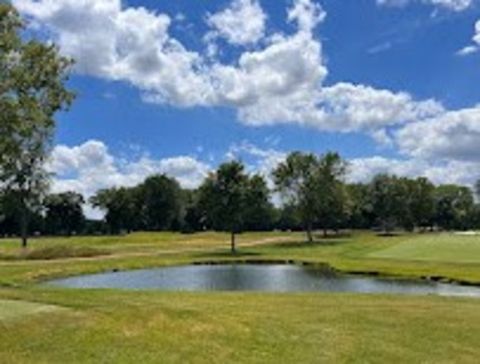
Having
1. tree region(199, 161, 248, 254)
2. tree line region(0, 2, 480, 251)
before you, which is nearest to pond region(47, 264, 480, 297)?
tree line region(0, 2, 480, 251)

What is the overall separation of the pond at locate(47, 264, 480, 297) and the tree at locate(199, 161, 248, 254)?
101ft

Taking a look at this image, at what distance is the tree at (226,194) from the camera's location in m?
105

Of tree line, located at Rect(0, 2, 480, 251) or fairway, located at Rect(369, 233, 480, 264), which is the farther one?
fairway, located at Rect(369, 233, 480, 264)

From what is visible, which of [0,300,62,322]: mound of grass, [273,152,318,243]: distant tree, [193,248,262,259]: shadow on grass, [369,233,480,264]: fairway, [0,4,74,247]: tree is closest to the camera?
[0,300,62,322]: mound of grass

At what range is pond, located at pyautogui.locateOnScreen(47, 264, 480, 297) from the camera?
51.6 meters

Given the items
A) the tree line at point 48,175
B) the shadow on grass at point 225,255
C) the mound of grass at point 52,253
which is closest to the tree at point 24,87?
the tree line at point 48,175

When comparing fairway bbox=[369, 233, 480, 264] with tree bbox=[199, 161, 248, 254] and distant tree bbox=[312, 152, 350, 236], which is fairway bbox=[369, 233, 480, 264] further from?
distant tree bbox=[312, 152, 350, 236]

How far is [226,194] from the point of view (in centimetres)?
10569

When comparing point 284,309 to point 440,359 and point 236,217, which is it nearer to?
point 440,359

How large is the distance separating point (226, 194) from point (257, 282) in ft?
154

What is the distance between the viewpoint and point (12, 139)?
37.6 metres

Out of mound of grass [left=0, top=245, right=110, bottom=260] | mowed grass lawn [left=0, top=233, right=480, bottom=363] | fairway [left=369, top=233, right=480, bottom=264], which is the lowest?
mowed grass lawn [left=0, top=233, right=480, bottom=363]

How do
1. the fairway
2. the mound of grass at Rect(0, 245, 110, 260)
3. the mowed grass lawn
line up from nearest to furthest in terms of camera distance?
the mowed grass lawn → the fairway → the mound of grass at Rect(0, 245, 110, 260)

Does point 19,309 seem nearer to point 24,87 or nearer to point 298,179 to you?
point 24,87
